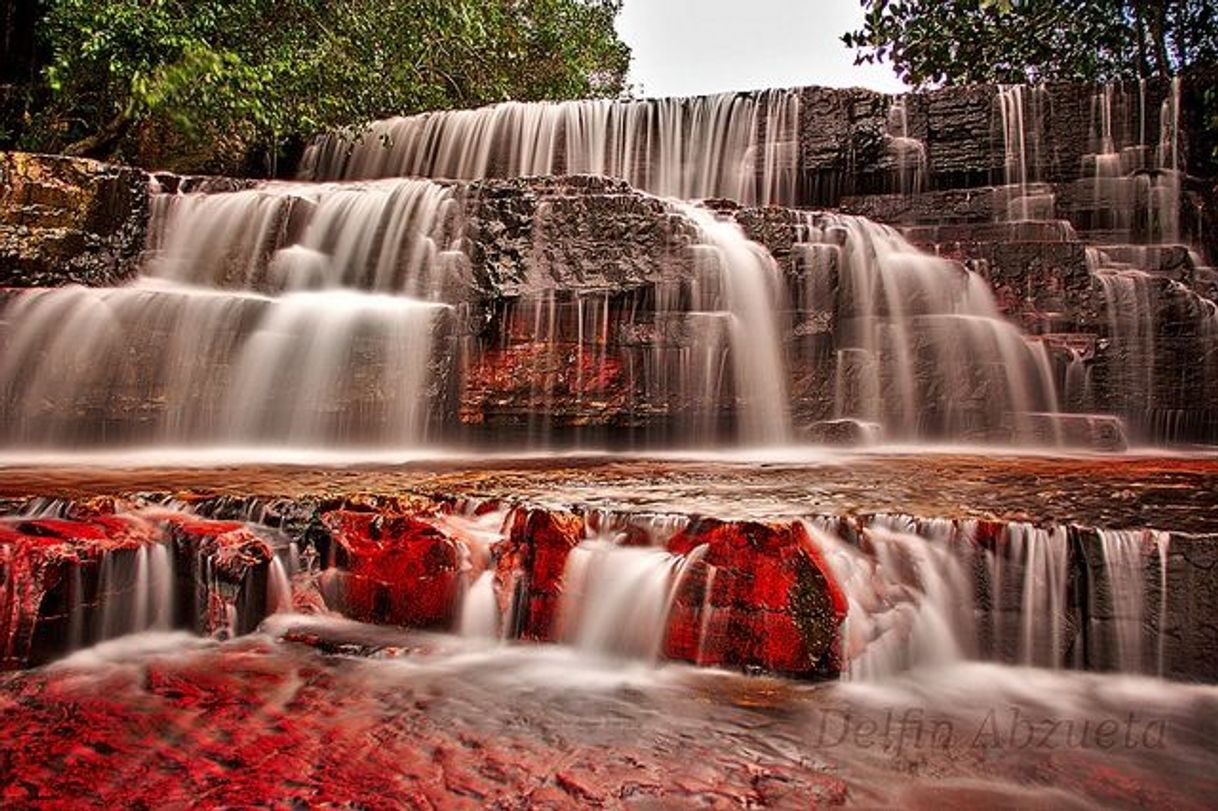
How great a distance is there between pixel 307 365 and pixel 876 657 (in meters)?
5.42

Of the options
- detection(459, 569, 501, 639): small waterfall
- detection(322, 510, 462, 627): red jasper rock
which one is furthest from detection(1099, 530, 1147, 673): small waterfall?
detection(322, 510, 462, 627): red jasper rock

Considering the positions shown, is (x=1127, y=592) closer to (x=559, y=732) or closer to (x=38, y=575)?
(x=559, y=732)

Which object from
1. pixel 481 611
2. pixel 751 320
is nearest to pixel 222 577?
pixel 481 611

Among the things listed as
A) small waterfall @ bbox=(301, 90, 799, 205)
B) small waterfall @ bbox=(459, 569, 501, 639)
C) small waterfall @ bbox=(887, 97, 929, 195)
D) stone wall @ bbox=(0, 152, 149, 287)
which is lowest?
small waterfall @ bbox=(459, 569, 501, 639)

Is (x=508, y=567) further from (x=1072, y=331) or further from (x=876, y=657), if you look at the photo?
(x=1072, y=331)

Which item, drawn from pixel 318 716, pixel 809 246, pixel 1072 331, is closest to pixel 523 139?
pixel 809 246

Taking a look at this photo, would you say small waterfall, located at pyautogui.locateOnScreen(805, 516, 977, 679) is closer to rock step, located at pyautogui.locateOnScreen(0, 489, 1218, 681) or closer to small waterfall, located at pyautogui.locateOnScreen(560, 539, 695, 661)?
rock step, located at pyautogui.locateOnScreen(0, 489, 1218, 681)

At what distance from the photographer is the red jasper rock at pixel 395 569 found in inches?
138

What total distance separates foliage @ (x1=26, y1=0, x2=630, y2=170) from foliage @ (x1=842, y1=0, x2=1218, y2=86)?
7484mm

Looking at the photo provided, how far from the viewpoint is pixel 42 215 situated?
7.71 metres

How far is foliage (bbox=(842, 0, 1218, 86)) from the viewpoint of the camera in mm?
13297

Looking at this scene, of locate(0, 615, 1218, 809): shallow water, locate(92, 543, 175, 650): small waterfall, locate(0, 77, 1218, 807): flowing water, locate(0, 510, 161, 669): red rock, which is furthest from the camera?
locate(92, 543, 175, 650): small waterfall

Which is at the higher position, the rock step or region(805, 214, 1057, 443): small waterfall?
region(805, 214, 1057, 443): small waterfall

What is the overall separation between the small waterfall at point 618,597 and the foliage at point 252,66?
8.53 meters
